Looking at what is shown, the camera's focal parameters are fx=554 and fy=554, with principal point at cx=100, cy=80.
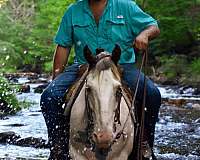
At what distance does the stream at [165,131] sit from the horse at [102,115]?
15.1ft

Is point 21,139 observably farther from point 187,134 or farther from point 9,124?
point 187,134

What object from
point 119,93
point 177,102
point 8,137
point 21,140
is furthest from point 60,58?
point 177,102

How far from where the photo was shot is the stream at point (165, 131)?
393 inches

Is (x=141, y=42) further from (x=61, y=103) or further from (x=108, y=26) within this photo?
(x=61, y=103)

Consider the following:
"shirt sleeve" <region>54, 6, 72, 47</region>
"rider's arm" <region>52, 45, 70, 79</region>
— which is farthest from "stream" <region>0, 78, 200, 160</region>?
"shirt sleeve" <region>54, 6, 72, 47</region>

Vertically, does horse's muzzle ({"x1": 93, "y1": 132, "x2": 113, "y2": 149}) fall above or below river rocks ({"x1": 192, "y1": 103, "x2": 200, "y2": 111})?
above

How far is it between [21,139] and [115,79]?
22.2ft

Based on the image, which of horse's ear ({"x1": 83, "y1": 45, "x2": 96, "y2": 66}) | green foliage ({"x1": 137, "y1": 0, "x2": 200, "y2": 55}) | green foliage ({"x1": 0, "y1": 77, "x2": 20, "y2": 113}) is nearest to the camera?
horse's ear ({"x1": 83, "y1": 45, "x2": 96, "y2": 66})

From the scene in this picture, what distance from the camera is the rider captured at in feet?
17.3

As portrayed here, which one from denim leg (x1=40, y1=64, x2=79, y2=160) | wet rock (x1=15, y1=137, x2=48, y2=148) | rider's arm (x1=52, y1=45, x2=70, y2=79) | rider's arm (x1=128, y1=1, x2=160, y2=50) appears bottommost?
wet rock (x1=15, y1=137, x2=48, y2=148)

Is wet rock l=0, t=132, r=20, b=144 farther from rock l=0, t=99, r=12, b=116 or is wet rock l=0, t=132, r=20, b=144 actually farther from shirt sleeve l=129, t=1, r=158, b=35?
shirt sleeve l=129, t=1, r=158, b=35

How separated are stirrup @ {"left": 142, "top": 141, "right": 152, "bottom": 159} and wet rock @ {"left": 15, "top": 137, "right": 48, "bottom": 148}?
5438 millimetres

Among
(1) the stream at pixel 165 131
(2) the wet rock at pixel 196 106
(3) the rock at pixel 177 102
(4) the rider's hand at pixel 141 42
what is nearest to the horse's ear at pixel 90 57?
(4) the rider's hand at pixel 141 42

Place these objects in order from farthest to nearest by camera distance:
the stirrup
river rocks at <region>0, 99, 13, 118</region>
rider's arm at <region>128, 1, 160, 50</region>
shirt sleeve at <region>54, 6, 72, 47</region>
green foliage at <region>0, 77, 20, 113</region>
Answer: green foliage at <region>0, 77, 20, 113</region> < river rocks at <region>0, 99, 13, 118</region> < shirt sleeve at <region>54, 6, 72, 47</region> < rider's arm at <region>128, 1, 160, 50</region> < the stirrup
